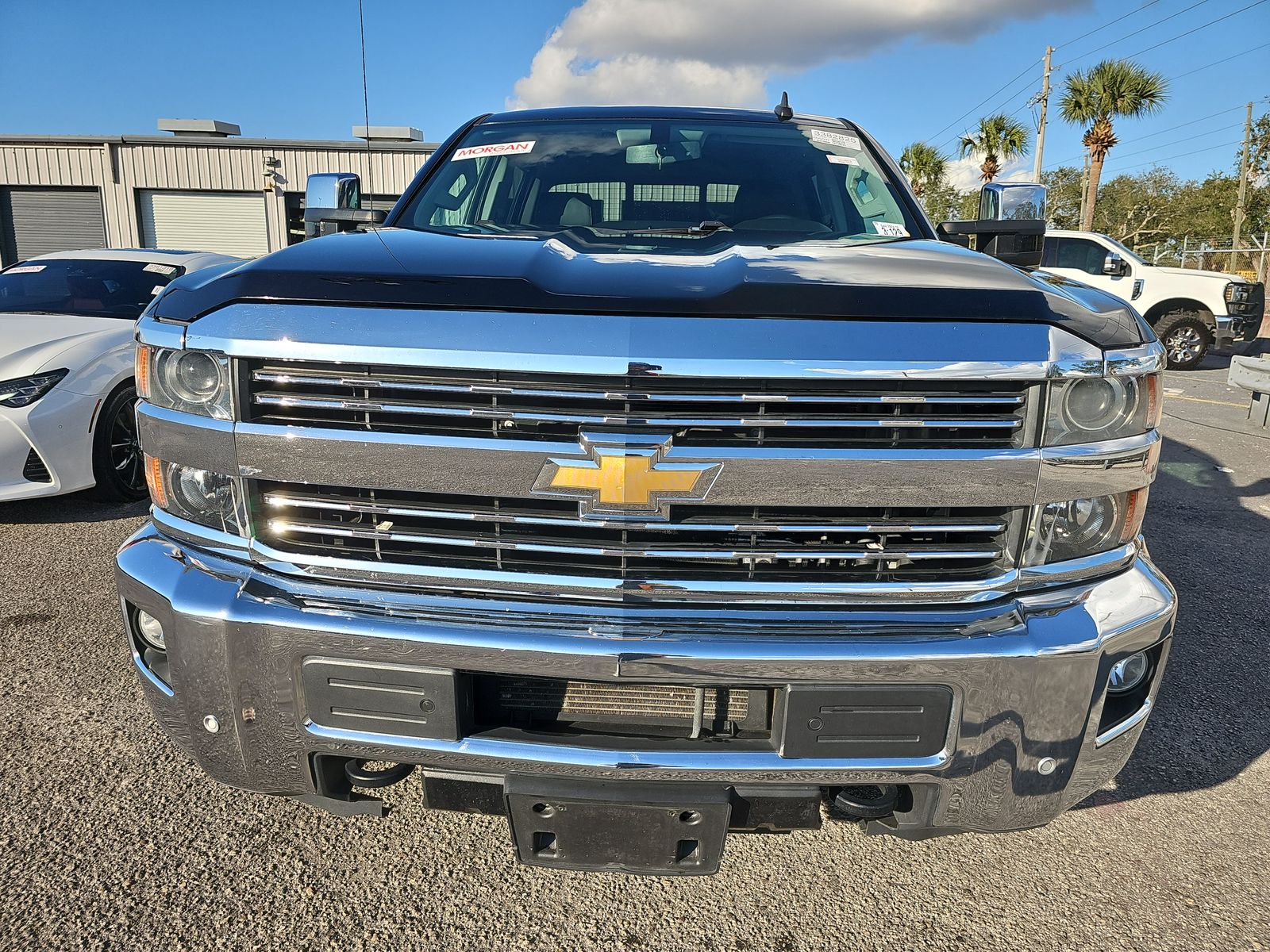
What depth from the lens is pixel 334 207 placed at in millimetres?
3318

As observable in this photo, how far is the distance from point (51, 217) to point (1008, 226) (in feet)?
91.6

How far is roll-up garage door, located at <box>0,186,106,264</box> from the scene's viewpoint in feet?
78.1

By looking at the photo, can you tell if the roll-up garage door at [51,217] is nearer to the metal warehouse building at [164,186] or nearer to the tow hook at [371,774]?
the metal warehouse building at [164,186]

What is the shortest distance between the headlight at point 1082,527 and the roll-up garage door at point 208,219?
25156 millimetres

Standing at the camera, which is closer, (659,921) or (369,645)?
(369,645)

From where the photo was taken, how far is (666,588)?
1.73 metres

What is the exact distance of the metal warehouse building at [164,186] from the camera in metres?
23.1

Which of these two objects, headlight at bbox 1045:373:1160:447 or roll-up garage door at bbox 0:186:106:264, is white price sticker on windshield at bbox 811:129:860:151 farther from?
roll-up garage door at bbox 0:186:106:264

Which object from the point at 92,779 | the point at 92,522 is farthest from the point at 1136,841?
the point at 92,522

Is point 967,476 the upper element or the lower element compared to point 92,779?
upper

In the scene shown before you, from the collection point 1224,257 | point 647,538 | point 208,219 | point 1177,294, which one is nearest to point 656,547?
point 647,538

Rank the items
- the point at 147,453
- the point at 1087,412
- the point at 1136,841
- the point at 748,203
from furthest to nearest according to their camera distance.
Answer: the point at 748,203 → the point at 1136,841 → the point at 147,453 → the point at 1087,412

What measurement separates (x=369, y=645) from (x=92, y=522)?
422 cm

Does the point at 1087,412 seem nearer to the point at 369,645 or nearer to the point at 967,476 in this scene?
the point at 967,476
